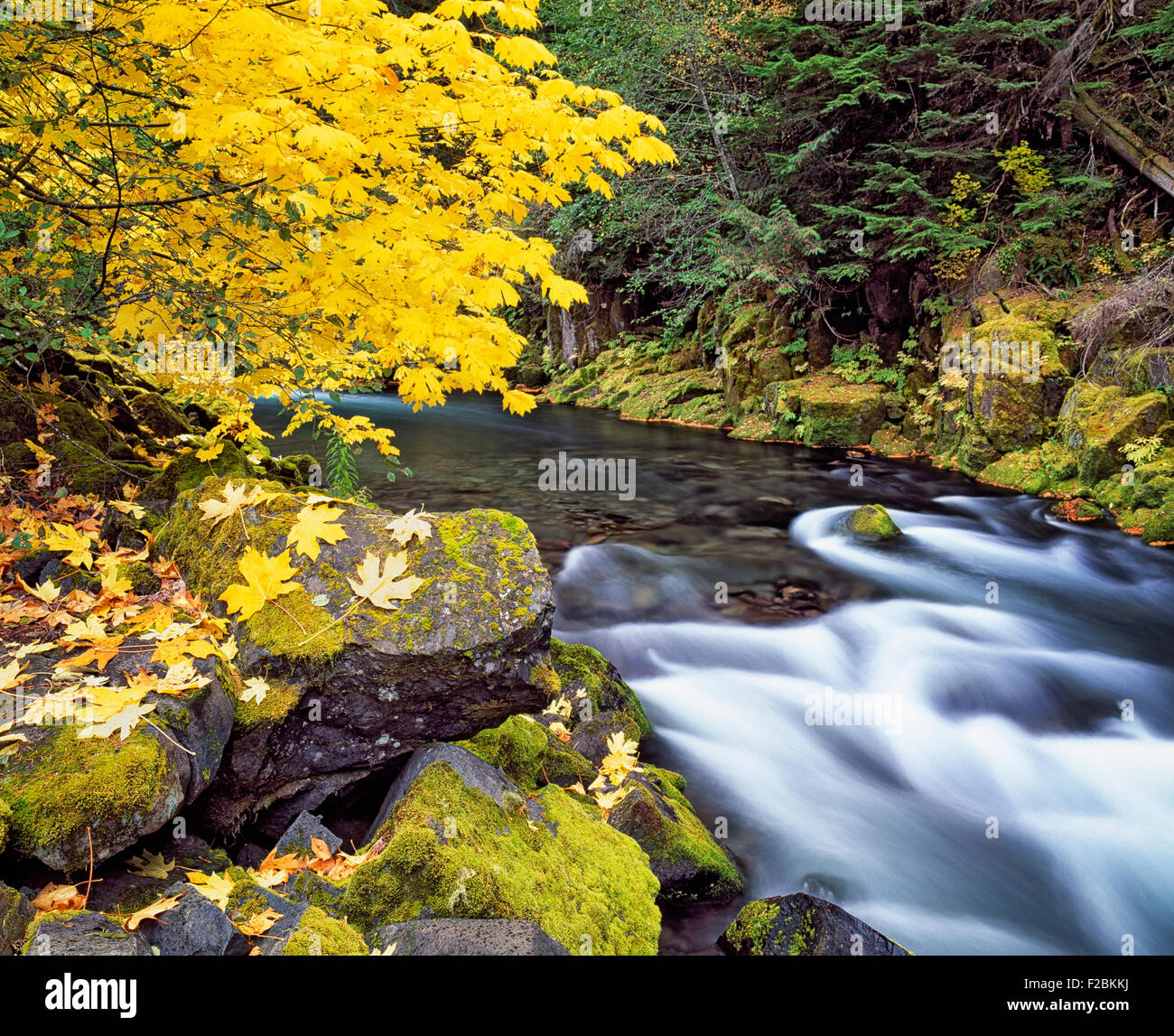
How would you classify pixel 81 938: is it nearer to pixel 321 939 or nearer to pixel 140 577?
pixel 321 939

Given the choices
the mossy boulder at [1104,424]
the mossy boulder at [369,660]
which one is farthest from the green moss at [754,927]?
the mossy boulder at [1104,424]

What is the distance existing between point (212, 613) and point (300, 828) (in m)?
1.09

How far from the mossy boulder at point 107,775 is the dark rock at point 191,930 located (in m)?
0.41

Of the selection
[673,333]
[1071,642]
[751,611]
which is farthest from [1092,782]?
[673,333]

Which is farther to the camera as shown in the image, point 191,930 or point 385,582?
point 385,582

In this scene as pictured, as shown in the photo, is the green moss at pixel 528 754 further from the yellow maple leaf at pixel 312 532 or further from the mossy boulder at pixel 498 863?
the yellow maple leaf at pixel 312 532

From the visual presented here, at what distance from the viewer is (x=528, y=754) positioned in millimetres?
3633

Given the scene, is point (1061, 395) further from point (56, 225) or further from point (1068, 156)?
point (56, 225)

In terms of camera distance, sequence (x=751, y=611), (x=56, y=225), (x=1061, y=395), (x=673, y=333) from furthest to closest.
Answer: (x=673, y=333), (x=1061, y=395), (x=751, y=611), (x=56, y=225)

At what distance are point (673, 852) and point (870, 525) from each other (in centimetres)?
731

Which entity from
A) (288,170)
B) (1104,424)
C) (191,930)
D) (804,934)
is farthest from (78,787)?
(1104,424)

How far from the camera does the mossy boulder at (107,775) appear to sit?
2092 mm

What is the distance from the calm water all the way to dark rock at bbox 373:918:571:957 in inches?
57.0
